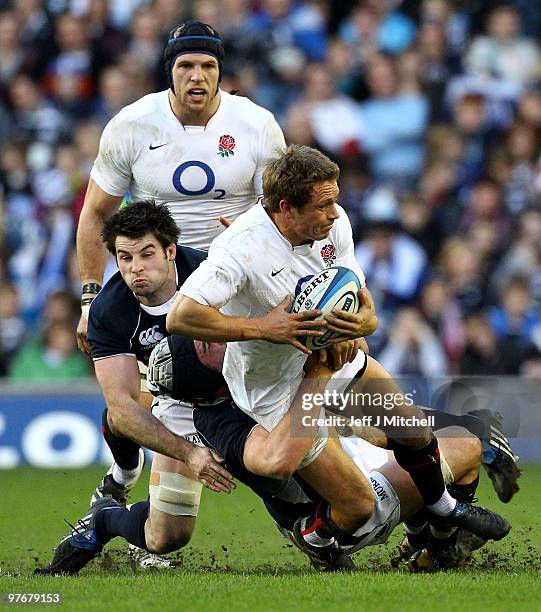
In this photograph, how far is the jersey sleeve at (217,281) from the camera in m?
5.72

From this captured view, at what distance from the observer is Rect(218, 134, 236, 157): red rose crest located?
297 inches

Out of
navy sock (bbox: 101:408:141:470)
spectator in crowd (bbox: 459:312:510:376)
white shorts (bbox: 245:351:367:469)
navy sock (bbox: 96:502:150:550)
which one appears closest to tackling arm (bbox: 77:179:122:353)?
navy sock (bbox: 101:408:141:470)

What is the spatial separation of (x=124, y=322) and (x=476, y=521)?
2.00 m

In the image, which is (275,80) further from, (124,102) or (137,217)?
(137,217)

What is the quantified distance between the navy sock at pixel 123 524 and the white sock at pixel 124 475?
2.79ft

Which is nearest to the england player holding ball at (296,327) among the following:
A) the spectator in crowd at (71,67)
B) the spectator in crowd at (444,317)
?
the spectator in crowd at (444,317)

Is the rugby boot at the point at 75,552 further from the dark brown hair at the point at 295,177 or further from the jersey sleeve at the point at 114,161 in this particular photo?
the jersey sleeve at the point at 114,161

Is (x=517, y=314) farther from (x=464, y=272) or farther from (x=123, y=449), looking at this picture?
(x=123, y=449)

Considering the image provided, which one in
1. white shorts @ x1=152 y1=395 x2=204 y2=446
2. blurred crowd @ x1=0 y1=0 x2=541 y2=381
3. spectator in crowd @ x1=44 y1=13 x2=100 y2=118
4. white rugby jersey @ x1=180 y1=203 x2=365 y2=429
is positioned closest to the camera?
white rugby jersey @ x1=180 y1=203 x2=365 y2=429

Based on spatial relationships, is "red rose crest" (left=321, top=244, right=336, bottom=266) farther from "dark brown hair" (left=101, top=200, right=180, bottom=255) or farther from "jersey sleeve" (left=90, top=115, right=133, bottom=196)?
"jersey sleeve" (left=90, top=115, right=133, bottom=196)

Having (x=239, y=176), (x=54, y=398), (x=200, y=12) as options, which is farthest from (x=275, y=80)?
(x=239, y=176)

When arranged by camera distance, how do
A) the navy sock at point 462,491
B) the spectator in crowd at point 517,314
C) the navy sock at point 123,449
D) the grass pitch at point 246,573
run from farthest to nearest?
the spectator in crowd at point 517,314
the navy sock at point 123,449
the navy sock at point 462,491
the grass pitch at point 246,573

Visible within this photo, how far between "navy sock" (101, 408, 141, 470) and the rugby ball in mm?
1897

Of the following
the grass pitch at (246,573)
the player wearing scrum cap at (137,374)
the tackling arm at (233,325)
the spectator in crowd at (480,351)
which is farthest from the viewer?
the spectator in crowd at (480,351)
